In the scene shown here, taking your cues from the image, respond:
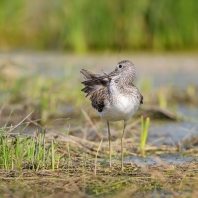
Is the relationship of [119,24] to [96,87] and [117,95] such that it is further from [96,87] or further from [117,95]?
[117,95]

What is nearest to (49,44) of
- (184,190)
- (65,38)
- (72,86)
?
(65,38)

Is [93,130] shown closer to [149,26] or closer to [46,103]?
[46,103]

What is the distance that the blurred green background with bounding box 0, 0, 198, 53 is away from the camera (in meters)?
13.2

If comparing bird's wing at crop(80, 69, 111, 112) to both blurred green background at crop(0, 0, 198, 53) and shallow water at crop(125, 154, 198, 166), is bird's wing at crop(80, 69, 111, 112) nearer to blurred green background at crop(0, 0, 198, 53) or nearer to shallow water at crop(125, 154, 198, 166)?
shallow water at crop(125, 154, 198, 166)

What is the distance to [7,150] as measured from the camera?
5.12 meters

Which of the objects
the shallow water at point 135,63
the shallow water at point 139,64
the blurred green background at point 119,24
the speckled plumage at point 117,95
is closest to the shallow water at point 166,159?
the speckled plumage at point 117,95

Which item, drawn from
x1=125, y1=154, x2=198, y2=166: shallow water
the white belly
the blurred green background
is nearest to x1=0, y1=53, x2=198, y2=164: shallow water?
the blurred green background

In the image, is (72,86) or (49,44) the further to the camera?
(49,44)

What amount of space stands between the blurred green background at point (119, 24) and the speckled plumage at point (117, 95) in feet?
23.0

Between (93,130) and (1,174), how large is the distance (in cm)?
204

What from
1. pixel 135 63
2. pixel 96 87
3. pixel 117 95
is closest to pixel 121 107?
pixel 117 95

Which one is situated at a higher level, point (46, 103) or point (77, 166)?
point (46, 103)

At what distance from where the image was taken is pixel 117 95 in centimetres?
548

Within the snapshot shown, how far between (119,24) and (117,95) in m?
8.19
